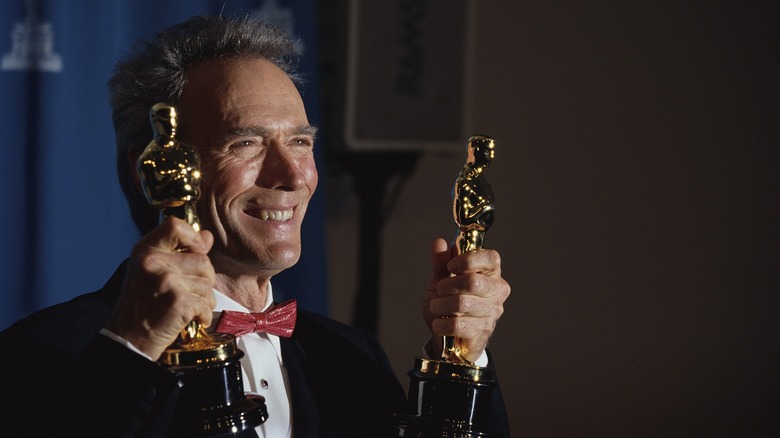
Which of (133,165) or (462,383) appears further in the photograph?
(133,165)

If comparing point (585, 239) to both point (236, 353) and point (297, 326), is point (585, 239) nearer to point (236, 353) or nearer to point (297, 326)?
point (297, 326)

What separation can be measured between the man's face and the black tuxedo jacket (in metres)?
0.20

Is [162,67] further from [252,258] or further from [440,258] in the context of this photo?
[440,258]

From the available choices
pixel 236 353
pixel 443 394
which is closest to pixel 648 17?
pixel 443 394

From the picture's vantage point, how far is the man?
1470mm

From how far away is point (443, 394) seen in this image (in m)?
1.42

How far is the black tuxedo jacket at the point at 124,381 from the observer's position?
117 centimetres

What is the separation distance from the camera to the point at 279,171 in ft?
5.37

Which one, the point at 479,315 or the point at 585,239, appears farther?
the point at 585,239

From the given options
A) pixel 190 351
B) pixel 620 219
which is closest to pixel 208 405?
pixel 190 351

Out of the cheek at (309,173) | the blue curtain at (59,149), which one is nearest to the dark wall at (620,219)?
the blue curtain at (59,149)

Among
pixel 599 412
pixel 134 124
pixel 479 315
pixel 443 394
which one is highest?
pixel 134 124

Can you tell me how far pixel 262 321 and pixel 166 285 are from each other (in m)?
0.50

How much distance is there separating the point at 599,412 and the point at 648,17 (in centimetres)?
137
